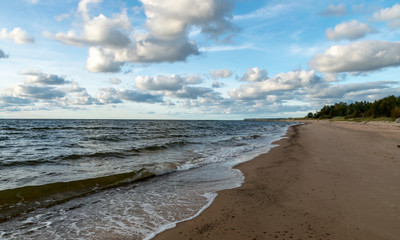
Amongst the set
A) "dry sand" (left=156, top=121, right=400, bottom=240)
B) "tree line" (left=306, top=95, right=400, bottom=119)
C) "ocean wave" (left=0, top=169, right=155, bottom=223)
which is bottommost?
"ocean wave" (left=0, top=169, right=155, bottom=223)

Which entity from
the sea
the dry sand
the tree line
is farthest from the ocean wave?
the tree line

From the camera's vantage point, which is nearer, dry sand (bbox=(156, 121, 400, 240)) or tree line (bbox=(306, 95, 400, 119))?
dry sand (bbox=(156, 121, 400, 240))

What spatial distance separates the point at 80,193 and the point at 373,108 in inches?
4607

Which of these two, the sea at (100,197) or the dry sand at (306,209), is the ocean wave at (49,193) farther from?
the dry sand at (306,209)

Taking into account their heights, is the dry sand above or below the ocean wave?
above

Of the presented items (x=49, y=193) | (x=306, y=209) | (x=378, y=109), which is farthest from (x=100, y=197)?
(x=378, y=109)

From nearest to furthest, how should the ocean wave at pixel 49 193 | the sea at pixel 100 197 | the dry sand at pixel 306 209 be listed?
the dry sand at pixel 306 209, the sea at pixel 100 197, the ocean wave at pixel 49 193

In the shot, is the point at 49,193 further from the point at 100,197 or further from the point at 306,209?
the point at 306,209

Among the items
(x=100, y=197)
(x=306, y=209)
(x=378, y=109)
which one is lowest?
(x=100, y=197)

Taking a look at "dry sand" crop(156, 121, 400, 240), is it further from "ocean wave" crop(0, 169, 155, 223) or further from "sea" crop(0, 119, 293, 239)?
"ocean wave" crop(0, 169, 155, 223)

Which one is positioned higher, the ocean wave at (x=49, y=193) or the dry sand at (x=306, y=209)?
the dry sand at (x=306, y=209)

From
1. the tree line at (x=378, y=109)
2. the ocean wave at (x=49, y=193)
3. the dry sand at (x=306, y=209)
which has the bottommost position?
the ocean wave at (x=49, y=193)

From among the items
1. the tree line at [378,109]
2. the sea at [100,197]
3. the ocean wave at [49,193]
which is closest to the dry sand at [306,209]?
the sea at [100,197]

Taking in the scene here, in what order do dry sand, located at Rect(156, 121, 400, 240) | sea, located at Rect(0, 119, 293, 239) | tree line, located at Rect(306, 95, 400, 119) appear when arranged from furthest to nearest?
tree line, located at Rect(306, 95, 400, 119), sea, located at Rect(0, 119, 293, 239), dry sand, located at Rect(156, 121, 400, 240)
